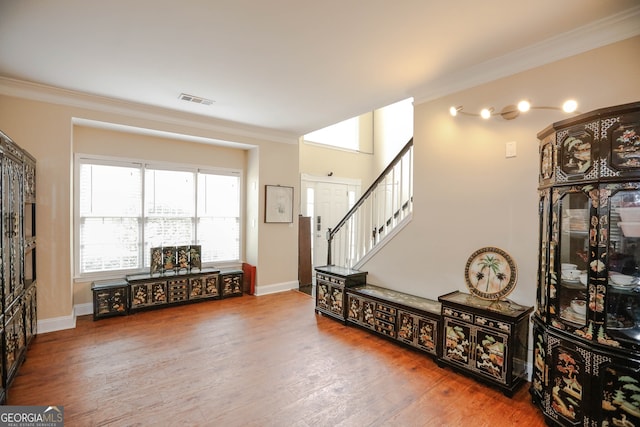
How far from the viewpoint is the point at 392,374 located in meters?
2.71

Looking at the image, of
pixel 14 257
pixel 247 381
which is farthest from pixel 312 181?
pixel 14 257

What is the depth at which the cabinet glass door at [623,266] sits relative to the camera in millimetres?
1808

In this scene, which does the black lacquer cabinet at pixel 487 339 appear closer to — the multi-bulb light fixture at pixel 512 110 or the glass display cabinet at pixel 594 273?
the glass display cabinet at pixel 594 273

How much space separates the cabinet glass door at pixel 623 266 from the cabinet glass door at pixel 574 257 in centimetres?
12

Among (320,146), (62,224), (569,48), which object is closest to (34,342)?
(62,224)

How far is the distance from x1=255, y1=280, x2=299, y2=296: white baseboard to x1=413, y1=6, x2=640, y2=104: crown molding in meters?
3.82

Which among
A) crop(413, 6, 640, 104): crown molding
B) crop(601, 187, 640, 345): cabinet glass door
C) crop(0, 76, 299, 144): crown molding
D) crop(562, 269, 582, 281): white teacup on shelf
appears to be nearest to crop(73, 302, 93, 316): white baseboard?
crop(0, 76, 299, 144): crown molding

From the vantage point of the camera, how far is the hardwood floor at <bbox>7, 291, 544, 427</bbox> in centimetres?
216

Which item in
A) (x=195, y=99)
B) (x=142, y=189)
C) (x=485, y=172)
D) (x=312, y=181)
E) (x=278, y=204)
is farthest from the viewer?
(x=312, y=181)

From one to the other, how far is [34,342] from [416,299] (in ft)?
13.5

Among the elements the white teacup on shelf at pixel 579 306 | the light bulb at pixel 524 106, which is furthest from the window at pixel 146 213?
the white teacup on shelf at pixel 579 306

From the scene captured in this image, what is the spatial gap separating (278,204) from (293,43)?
3.17 m

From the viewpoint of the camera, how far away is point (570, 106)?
242 centimetres

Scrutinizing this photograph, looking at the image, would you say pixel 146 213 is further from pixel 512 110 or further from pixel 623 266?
pixel 623 266
